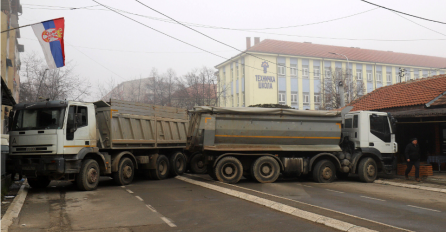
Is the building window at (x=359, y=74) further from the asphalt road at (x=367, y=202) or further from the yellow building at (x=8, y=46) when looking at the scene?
the yellow building at (x=8, y=46)

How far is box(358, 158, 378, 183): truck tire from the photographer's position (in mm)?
14578

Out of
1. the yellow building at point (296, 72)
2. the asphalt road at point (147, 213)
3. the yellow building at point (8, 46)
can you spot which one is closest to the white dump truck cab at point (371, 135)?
the asphalt road at point (147, 213)

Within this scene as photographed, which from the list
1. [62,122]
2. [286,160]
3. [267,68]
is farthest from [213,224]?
[267,68]

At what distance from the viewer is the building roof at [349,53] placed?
4919cm

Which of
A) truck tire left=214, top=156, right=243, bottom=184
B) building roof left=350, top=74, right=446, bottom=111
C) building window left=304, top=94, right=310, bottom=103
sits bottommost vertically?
truck tire left=214, top=156, right=243, bottom=184

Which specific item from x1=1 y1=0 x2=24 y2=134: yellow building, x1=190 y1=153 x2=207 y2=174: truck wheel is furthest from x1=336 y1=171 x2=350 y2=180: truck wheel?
x1=1 y1=0 x2=24 y2=134: yellow building

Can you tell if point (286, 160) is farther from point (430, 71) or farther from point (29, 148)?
point (430, 71)

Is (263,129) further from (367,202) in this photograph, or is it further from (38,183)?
(38,183)

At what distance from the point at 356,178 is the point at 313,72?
36157 millimetres

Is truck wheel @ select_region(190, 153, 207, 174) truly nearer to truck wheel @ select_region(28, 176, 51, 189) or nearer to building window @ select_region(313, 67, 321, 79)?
truck wheel @ select_region(28, 176, 51, 189)

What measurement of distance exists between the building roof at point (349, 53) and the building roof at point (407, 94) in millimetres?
25473

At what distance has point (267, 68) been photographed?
4809 centimetres

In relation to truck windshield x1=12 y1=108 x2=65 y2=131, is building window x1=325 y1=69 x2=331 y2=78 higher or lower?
higher

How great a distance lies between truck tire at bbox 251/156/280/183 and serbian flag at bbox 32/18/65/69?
7.30 meters
